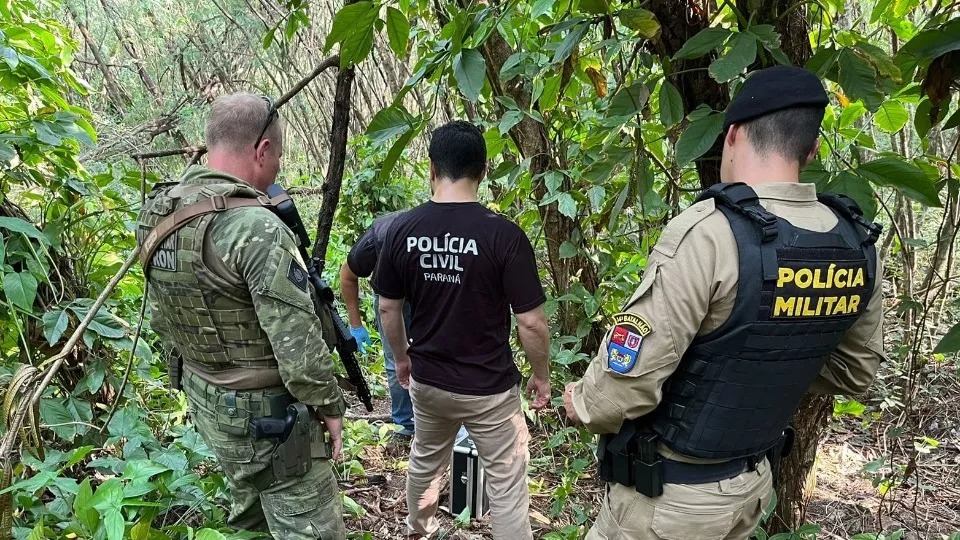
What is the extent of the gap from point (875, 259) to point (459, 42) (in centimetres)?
107

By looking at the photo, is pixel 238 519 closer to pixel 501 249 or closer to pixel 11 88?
pixel 501 249

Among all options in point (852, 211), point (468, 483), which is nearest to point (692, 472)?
point (852, 211)

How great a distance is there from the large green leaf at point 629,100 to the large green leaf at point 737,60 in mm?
270

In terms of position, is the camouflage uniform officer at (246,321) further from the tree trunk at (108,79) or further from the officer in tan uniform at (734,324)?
the tree trunk at (108,79)

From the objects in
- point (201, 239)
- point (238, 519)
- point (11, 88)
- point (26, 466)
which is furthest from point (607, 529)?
point (11, 88)

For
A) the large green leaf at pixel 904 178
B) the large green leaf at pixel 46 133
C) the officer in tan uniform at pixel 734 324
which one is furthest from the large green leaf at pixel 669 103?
the large green leaf at pixel 46 133

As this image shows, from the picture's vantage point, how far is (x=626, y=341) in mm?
1296

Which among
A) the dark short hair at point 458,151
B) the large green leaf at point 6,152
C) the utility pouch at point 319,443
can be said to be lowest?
the utility pouch at point 319,443

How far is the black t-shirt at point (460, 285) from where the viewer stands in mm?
2139

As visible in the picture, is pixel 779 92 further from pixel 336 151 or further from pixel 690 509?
pixel 336 151

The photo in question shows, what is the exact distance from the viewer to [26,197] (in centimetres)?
222

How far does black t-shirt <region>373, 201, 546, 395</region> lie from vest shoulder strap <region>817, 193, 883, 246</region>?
3.40 ft

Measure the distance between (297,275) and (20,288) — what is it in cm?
98

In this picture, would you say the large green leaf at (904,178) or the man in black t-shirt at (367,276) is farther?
the man in black t-shirt at (367,276)
